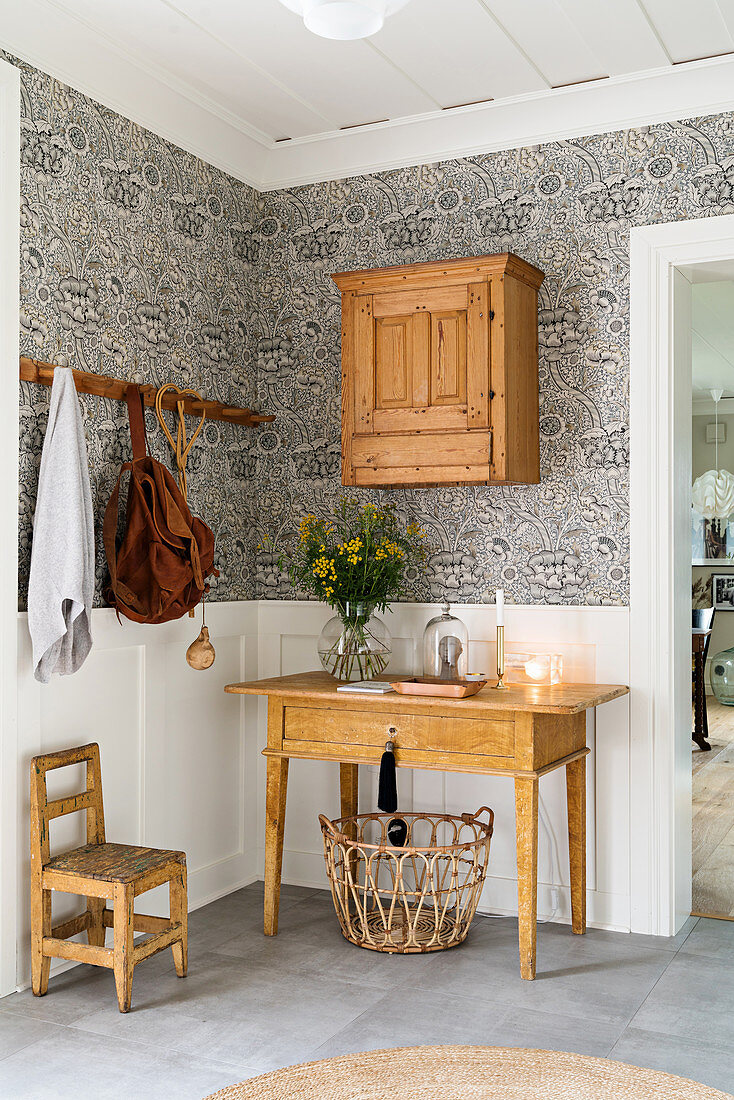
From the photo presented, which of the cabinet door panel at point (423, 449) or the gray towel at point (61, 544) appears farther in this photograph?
the cabinet door panel at point (423, 449)

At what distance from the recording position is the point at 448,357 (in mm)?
3416

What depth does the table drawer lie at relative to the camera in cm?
307

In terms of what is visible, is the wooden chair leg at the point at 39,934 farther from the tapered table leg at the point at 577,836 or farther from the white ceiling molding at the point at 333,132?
the white ceiling molding at the point at 333,132

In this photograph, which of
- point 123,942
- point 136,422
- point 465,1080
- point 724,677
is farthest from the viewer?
point 724,677

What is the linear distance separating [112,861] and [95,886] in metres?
0.13

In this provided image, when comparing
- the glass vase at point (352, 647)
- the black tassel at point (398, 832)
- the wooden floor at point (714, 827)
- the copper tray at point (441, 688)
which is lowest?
the wooden floor at point (714, 827)

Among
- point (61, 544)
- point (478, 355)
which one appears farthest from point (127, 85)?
point (61, 544)

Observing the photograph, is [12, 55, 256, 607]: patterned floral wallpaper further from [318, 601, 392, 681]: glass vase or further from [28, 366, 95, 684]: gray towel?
[318, 601, 392, 681]: glass vase

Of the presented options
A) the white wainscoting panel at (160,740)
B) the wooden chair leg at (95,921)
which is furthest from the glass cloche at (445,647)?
the wooden chair leg at (95,921)

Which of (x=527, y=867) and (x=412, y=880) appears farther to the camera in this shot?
(x=412, y=880)

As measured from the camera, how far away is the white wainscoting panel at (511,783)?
3.49m

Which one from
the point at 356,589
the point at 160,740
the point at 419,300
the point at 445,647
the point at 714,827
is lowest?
the point at 714,827

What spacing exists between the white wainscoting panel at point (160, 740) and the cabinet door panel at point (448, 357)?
45.1 inches

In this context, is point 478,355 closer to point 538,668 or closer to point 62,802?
point 538,668
